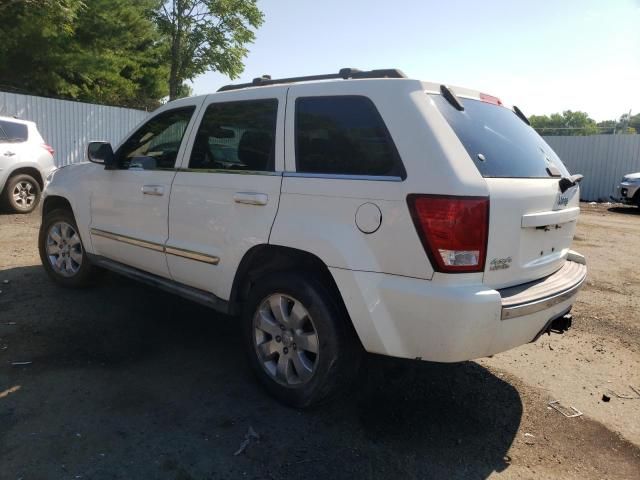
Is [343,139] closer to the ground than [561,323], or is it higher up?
higher up

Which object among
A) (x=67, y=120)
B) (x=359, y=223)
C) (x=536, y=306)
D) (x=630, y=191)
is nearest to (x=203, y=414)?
(x=359, y=223)

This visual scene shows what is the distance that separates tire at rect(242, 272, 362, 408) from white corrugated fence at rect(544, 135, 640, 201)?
1814 cm

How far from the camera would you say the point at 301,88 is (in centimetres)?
330

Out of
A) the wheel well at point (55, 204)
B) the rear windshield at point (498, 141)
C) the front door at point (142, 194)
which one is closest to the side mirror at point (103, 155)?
the front door at point (142, 194)

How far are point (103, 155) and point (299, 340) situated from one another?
2606 millimetres

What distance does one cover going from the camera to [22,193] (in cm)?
986

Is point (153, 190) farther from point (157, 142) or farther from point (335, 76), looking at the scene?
point (335, 76)

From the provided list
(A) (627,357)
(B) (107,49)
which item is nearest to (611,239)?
(A) (627,357)

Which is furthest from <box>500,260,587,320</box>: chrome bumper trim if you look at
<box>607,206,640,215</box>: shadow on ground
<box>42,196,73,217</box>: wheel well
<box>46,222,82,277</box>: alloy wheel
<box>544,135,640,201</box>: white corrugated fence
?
<box>544,135,640,201</box>: white corrugated fence

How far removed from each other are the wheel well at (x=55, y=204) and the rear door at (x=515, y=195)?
156 inches

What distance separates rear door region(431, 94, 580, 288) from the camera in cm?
271

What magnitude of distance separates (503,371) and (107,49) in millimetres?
22178

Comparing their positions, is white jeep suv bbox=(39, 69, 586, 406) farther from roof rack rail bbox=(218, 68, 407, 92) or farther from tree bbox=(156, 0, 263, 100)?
tree bbox=(156, 0, 263, 100)

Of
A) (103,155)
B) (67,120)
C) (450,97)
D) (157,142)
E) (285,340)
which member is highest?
(67,120)
